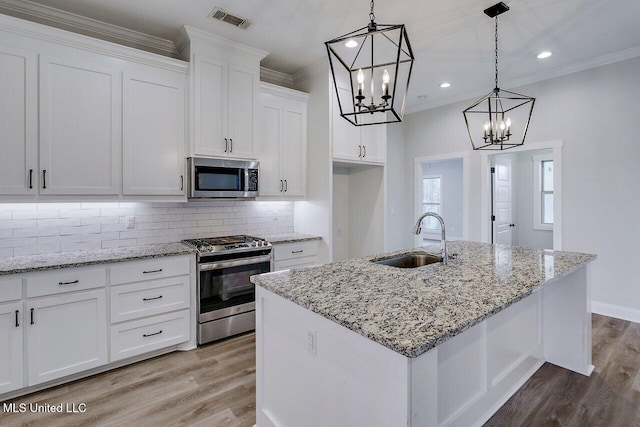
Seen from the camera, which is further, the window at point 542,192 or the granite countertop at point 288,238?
the window at point 542,192

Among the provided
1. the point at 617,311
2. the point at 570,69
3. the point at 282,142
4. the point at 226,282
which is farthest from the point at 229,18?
the point at 617,311

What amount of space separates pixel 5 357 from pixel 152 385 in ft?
3.07

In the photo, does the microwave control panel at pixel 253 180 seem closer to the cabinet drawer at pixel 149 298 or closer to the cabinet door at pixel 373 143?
the cabinet drawer at pixel 149 298

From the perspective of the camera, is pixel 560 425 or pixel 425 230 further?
pixel 425 230

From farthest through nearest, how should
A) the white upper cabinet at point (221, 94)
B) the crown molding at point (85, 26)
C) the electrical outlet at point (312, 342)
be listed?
the white upper cabinet at point (221, 94), the crown molding at point (85, 26), the electrical outlet at point (312, 342)

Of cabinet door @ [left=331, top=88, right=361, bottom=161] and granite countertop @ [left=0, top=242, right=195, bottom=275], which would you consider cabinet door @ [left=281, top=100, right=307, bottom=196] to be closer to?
cabinet door @ [left=331, top=88, right=361, bottom=161]

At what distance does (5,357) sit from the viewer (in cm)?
215

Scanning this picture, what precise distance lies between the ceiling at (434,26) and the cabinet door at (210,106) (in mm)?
327

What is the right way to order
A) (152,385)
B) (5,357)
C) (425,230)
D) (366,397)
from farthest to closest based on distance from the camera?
1. (425,230)
2. (152,385)
3. (5,357)
4. (366,397)

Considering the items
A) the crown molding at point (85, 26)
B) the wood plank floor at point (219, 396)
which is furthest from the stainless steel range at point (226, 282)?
the crown molding at point (85, 26)

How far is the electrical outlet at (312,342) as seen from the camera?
4.75 ft

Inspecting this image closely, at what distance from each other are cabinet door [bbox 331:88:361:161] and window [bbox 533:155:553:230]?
4.12 meters

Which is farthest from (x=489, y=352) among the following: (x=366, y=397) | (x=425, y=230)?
(x=425, y=230)

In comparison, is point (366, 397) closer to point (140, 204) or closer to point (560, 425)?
point (560, 425)
